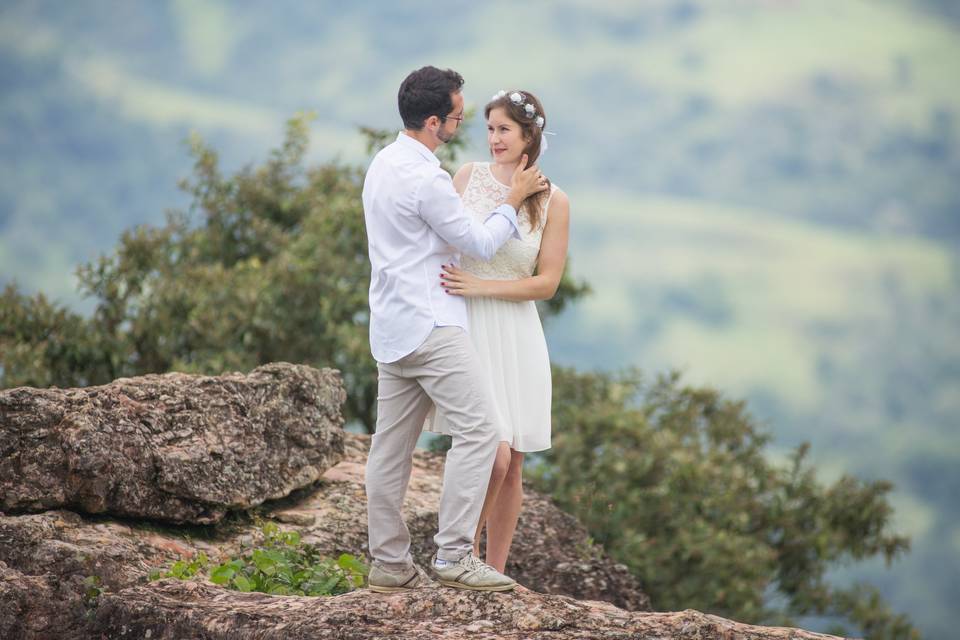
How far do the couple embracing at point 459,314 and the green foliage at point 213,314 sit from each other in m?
6.79

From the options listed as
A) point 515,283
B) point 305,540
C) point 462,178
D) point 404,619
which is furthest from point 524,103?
point 305,540

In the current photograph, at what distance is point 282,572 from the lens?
6.45 meters

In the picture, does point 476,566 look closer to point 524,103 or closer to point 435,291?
point 435,291

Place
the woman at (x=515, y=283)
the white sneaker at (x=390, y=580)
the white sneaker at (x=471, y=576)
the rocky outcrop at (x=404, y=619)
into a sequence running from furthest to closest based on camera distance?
the woman at (x=515, y=283) → the white sneaker at (x=390, y=580) → the white sneaker at (x=471, y=576) → the rocky outcrop at (x=404, y=619)

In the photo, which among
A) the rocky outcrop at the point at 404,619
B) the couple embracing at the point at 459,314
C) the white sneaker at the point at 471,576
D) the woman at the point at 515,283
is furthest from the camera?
the woman at the point at 515,283

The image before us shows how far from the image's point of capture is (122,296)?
13789 millimetres

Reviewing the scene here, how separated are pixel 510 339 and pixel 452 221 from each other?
3.04ft

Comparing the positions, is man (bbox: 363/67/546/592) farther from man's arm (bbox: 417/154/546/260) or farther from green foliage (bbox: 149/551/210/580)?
green foliage (bbox: 149/551/210/580)

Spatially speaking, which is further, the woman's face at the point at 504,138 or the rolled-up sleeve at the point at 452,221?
the woman's face at the point at 504,138

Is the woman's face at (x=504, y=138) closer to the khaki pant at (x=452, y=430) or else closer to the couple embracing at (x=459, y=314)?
the couple embracing at (x=459, y=314)

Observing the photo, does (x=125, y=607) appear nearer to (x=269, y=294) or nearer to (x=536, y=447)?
(x=536, y=447)

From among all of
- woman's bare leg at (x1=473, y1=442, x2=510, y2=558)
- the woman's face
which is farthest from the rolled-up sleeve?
woman's bare leg at (x1=473, y1=442, x2=510, y2=558)

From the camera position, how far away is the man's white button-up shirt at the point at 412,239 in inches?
212

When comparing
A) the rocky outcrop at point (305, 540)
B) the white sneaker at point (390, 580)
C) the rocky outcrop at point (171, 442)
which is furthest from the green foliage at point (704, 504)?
the white sneaker at point (390, 580)
